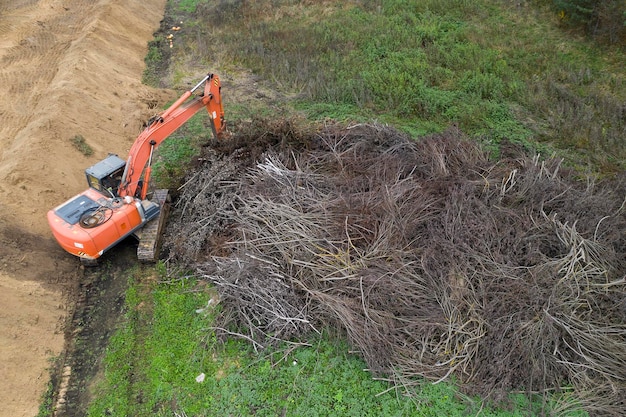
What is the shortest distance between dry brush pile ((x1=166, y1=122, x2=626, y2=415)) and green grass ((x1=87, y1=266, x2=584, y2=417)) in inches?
13.5

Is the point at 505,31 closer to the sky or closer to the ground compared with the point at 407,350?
closer to the ground

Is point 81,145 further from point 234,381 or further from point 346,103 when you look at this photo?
point 234,381

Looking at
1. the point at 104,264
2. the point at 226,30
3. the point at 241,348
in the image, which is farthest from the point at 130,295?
the point at 226,30

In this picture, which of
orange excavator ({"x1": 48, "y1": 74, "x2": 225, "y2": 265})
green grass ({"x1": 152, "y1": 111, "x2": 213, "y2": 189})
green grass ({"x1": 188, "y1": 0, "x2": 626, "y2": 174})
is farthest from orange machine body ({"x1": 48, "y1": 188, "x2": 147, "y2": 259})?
green grass ({"x1": 188, "y1": 0, "x2": 626, "y2": 174})

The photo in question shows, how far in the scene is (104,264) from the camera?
1044 cm

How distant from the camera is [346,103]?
618 inches

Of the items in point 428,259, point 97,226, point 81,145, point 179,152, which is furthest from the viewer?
point 179,152

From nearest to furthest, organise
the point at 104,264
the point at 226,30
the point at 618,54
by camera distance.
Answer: the point at 104,264
the point at 618,54
the point at 226,30

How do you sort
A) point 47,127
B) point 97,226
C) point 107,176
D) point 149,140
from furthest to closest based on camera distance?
point 47,127, point 149,140, point 107,176, point 97,226

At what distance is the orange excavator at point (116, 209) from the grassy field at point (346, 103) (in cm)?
101

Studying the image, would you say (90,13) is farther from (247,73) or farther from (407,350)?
(407,350)

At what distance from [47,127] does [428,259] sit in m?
11.2

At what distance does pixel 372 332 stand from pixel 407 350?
720 millimetres

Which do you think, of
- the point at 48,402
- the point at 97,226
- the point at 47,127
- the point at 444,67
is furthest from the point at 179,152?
the point at 444,67
